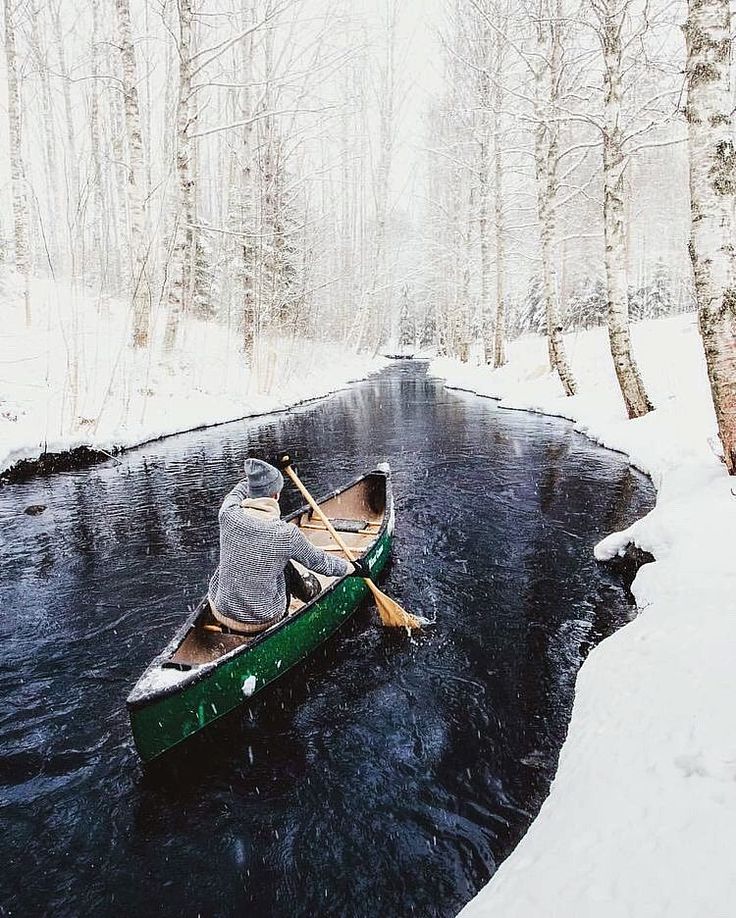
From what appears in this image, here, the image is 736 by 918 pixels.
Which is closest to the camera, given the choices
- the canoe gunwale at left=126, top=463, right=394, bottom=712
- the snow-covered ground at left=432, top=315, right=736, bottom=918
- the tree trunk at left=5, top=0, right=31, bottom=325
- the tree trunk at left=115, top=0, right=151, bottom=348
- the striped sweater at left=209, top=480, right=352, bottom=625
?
the snow-covered ground at left=432, top=315, right=736, bottom=918

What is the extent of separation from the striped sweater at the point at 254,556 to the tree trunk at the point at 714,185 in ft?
15.7

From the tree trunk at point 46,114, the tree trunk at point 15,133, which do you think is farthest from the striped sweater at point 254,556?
the tree trunk at point 46,114

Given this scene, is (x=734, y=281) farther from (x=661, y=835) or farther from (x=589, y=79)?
(x=589, y=79)

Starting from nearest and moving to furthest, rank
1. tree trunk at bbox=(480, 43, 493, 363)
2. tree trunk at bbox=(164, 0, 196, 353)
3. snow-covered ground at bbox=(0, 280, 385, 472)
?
snow-covered ground at bbox=(0, 280, 385, 472), tree trunk at bbox=(164, 0, 196, 353), tree trunk at bbox=(480, 43, 493, 363)

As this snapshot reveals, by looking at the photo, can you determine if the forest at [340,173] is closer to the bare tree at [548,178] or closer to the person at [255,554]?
the bare tree at [548,178]

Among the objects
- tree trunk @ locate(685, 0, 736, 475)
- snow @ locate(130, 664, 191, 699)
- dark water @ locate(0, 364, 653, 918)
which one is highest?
tree trunk @ locate(685, 0, 736, 475)

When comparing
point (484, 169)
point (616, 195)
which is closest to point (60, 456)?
point (616, 195)

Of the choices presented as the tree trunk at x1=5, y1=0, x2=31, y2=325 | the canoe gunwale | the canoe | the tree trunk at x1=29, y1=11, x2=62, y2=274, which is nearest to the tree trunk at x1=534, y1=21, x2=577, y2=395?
the canoe

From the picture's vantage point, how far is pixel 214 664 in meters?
3.77

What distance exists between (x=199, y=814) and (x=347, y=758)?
0.99m

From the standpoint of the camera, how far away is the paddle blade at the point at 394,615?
532 cm

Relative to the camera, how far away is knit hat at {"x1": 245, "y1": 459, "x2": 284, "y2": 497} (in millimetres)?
4242

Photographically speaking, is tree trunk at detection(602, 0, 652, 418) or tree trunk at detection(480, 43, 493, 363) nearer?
tree trunk at detection(602, 0, 652, 418)

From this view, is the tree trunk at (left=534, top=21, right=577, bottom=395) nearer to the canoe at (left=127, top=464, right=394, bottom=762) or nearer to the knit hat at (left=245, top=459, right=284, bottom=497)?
the canoe at (left=127, top=464, right=394, bottom=762)
